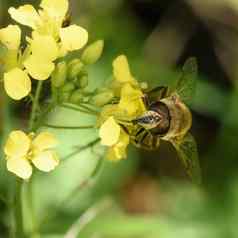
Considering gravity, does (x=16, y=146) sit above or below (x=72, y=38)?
below

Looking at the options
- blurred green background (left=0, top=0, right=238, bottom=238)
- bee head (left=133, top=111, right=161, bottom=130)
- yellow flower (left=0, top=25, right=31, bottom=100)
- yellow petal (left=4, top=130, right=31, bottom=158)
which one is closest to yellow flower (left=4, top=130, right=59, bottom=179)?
yellow petal (left=4, top=130, right=31, bottom=158)

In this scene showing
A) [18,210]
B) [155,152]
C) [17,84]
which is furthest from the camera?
[155,152]

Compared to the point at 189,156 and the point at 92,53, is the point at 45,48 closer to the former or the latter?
the point at 92,53

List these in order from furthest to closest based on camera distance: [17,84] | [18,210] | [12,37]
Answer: [18,210] < [12,37] < [17,84]

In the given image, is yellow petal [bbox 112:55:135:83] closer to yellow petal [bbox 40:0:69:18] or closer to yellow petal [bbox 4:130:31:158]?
yellow petal [bbox 40:0:69:18]

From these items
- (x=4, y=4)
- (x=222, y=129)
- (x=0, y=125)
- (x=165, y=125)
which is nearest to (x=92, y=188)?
(x=0, y=125)

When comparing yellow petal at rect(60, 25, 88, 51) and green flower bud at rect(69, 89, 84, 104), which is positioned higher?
yellow petal at rect(60, 25, 88, 51)

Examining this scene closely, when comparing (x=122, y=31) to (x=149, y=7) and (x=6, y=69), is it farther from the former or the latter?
(x=6, y=69)

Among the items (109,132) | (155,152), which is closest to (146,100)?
(109,132)
